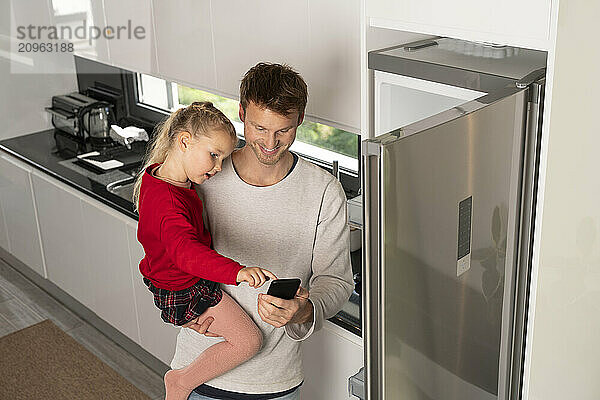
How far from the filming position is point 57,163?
320 centimetres

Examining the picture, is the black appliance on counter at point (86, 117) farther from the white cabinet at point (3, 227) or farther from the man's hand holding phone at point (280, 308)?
the man's hand holding phone at point (280, 308)

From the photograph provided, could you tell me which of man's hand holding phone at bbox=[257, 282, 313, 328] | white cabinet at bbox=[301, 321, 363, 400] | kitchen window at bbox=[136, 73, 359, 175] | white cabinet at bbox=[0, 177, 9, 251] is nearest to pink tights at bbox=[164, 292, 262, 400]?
man's hand holding phone at bbox=[257, 282, 313, 328]

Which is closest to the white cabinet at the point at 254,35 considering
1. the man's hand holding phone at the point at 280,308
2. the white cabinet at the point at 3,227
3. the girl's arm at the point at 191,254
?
the girl's arm at the point at 191,254

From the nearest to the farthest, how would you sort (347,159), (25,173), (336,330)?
(336,330) → (347,159) → (25,173)

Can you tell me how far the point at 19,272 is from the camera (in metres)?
3.77

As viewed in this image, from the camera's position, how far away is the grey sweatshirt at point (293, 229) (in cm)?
161

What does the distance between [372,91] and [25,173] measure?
2292 millimetres

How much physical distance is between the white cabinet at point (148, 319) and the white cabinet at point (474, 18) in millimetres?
1611

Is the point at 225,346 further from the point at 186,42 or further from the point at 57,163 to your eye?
the point at 57,163

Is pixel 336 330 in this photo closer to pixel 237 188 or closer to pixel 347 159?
pixel 237 188

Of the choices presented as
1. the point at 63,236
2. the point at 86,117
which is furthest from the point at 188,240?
the point at 86,117

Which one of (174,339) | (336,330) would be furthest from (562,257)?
(174,339)

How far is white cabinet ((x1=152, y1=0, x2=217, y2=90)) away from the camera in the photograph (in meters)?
2.30

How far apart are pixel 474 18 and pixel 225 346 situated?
37.5 inches
